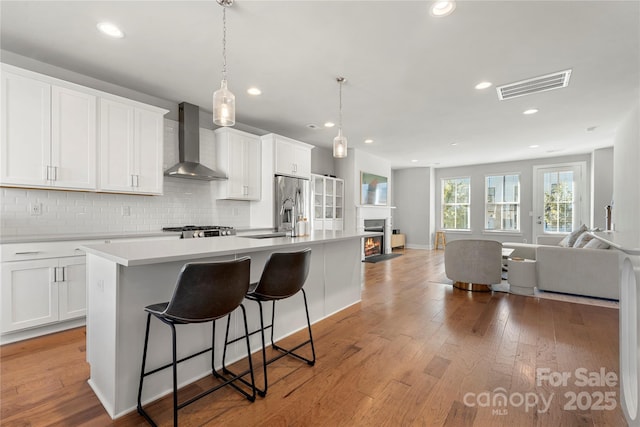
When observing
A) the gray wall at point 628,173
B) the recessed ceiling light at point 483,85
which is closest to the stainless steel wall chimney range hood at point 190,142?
the recessed ceiling light at point 483,85

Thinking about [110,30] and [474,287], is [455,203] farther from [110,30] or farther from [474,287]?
[110,30]

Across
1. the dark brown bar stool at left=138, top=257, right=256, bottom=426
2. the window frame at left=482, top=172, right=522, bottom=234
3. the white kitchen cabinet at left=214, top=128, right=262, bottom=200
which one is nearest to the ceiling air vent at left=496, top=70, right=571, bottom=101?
the white kitchen cabinet at left=214, top=128, right=262, bottom=200

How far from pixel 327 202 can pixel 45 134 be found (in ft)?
15.4

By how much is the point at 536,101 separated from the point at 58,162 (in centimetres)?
561

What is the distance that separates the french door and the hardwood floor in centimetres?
504

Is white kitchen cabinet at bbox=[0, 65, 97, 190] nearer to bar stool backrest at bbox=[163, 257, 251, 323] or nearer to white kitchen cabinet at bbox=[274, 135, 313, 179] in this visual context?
bar stool backrest at bbox=[163, 257, 251, 323]

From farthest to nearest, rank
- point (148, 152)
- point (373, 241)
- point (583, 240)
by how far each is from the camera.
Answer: point (373, 241) → point (583, 240) → point (148, 152)

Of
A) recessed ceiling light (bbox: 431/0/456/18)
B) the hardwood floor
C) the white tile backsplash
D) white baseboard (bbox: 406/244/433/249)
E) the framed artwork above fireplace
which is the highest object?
recessed ceiling light (bbox: 431/0/456/18)

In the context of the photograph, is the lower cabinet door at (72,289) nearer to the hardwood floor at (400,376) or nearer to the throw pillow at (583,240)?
the hardwood floor at (400,376)

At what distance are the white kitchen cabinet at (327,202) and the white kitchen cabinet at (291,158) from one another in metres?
0.62

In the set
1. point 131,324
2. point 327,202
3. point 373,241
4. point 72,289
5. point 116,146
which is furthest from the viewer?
point 373,241

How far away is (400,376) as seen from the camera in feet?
6.66

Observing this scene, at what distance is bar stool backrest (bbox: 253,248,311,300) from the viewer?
1.89 meters

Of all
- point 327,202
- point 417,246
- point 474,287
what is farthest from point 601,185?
point 327,202
